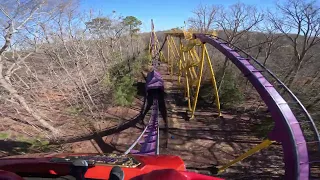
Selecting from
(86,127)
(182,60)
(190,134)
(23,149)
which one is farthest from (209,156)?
(182,60)

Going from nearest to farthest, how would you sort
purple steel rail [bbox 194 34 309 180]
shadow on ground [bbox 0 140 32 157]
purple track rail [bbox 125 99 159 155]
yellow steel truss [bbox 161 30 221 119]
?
purple steel rail [bbox 194 34 309 180], purple track rail [bbox 125 99 159 155], shadow on ground [bbox 0 140 32 157], yellow steel truss [bbox 161 30 221 119]

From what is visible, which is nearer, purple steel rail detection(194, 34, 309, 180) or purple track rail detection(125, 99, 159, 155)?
purple steel rail detection(194, 34, 309, 180)

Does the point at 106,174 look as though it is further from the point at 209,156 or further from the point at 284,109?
the point at 209,156

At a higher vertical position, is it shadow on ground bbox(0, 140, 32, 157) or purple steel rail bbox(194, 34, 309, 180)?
purple steel rail bbox(194, 34, 309, 180)

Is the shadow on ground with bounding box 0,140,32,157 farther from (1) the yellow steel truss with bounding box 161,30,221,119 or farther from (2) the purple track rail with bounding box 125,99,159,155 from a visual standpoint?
(1) the yellow steel truss with bounding box 161,30,221,119

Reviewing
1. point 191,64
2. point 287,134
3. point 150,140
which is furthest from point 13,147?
point 191,64

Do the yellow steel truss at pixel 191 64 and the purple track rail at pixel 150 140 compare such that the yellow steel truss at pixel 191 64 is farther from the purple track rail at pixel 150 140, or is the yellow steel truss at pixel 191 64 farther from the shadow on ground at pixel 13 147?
the shadow on ground at pixel 13 147

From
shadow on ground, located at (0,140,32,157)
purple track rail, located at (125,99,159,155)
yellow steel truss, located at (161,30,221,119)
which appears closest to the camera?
purple track rail, located at (125,99,159,155)

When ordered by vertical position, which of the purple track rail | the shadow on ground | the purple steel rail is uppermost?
the purple steel rail

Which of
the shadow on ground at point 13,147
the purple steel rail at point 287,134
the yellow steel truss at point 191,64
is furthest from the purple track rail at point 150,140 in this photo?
the shadow on ground at point 13,147

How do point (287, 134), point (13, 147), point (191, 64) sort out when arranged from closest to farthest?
point (287, 134), point (13, 147), point (191, 64)

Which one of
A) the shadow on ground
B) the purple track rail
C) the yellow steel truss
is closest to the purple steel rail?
the purple track rail

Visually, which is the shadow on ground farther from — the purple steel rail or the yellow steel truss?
the purple steel rail

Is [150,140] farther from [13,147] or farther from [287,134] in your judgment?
[287,134]
